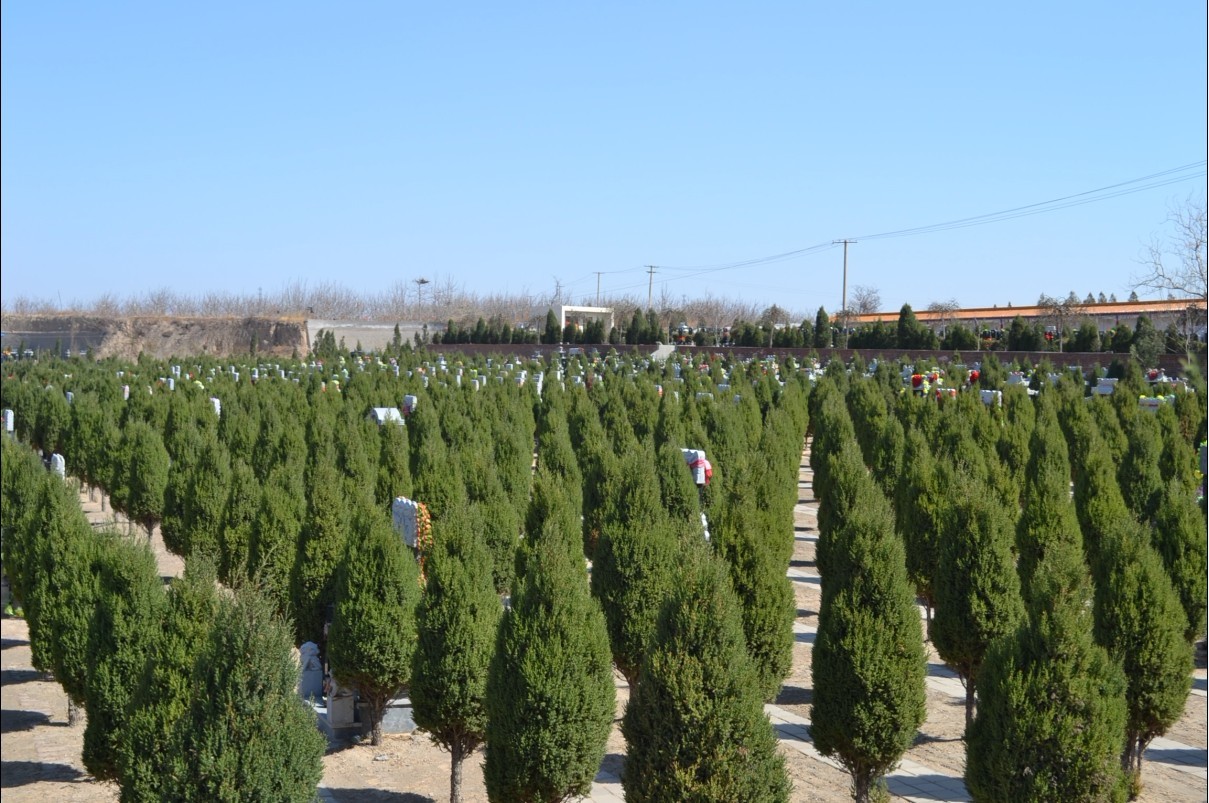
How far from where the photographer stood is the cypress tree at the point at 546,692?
7316 millimetres

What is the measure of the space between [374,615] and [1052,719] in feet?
16.1

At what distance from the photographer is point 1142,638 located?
8641mm

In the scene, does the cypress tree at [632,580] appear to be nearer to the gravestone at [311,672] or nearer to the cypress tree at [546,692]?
the gravestone at [311,672]

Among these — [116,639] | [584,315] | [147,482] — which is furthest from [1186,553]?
[584,315]

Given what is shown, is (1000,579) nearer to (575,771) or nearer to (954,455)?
(575,771)

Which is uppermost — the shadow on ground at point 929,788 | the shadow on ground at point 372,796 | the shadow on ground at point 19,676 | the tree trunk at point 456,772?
the tree trunk at point 456,772

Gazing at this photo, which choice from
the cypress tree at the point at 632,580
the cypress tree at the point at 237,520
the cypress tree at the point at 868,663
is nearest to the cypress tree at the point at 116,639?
the cypress tree at the point at 632,580

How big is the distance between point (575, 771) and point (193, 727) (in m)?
2.46

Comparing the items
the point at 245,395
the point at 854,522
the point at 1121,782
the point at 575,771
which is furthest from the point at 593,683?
the point at 245,395

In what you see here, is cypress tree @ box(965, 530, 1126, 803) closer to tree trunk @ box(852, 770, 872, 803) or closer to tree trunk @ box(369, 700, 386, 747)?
tree trunk @ box(852, 770, 872, 803)

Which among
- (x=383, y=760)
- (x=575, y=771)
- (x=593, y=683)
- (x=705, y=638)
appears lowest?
(x=383, y=760)

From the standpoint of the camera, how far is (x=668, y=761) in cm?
629

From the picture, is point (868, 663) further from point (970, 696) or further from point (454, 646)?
point (454, 646)

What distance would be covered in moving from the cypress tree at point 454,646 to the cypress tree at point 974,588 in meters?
3.63
